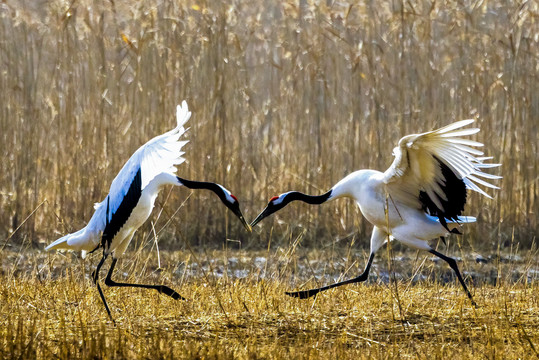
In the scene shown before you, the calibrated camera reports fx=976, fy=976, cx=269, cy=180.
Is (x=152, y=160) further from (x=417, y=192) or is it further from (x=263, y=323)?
(x=417, y=192)

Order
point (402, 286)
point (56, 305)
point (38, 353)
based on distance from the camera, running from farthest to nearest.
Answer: point (402, 286)
point (56, 305)
point (38, 353)

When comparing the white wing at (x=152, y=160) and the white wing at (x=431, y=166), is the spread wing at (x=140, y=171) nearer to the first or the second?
the white wing at (x=152, y=160)

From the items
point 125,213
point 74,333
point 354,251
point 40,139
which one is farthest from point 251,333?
point 40,139

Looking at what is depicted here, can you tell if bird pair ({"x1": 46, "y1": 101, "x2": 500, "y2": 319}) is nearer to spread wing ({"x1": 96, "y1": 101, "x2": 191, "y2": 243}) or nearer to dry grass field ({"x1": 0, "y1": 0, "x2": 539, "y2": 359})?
spread wing ({"x1": 96, "y1": 101, "x2": 191, "y2": 243})

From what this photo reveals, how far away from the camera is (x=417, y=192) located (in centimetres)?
605

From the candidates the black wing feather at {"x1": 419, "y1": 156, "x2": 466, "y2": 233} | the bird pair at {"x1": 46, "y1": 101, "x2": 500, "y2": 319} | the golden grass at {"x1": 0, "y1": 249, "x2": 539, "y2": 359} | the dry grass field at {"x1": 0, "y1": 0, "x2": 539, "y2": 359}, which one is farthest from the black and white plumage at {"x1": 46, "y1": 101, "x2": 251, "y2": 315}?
the dry grass field at {"x1": 0, "y1": 0, "x2": 539, "y2": 359}

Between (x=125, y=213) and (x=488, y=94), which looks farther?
(x=488, y=94)

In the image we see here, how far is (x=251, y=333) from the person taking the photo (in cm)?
469

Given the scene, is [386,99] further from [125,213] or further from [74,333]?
[74,333]

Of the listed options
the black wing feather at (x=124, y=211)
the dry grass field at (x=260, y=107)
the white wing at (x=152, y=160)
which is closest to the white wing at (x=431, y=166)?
the white wing at (x=152, y=160)

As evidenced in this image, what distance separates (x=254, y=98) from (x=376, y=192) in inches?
121

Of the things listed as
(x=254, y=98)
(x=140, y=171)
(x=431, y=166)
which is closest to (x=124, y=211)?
(x=140, y=171)

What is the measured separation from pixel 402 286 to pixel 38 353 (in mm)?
2922

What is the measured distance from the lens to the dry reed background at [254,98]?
27.8 feet
